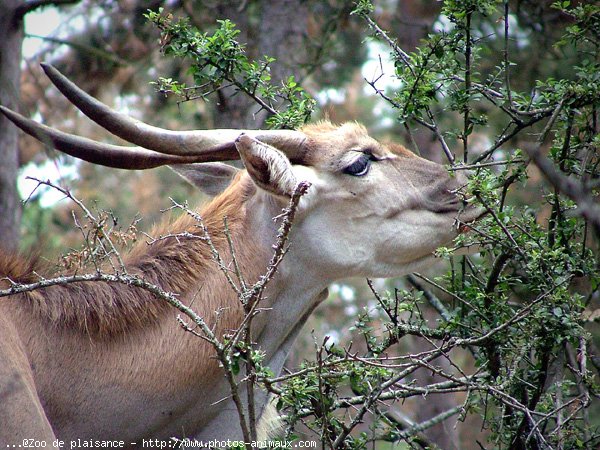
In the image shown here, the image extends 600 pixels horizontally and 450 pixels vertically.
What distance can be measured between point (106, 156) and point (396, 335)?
A: 1.98m

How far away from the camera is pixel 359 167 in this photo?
5441mm

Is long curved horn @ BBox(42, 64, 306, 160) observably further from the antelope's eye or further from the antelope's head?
the antelope's eye


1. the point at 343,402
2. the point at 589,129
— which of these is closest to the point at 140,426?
the point at 343,402

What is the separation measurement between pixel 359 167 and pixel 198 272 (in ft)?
4.12

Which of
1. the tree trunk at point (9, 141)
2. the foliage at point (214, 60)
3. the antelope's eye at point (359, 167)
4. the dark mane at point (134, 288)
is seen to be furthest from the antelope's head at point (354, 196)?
the tree trunk at point (9, 141)

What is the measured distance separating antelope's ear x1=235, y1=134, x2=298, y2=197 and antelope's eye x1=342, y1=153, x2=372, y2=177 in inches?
23.5

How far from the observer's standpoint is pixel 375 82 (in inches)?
222

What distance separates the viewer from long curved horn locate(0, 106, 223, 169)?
4564 millimetres

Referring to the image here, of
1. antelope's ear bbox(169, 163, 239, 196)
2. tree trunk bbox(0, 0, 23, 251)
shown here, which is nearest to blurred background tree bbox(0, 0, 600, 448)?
tree trunk bbox(0, 0, 23, 251)

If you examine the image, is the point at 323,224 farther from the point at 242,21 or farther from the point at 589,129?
the point at 242,21

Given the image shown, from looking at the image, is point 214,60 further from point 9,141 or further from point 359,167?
point 9,141

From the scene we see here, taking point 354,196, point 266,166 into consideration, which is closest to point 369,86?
point 354,196

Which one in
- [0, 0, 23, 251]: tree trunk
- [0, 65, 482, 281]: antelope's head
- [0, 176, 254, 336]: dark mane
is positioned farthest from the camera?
[0, 0, 23, 251]: tree trunk

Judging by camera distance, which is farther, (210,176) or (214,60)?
(210,176)
